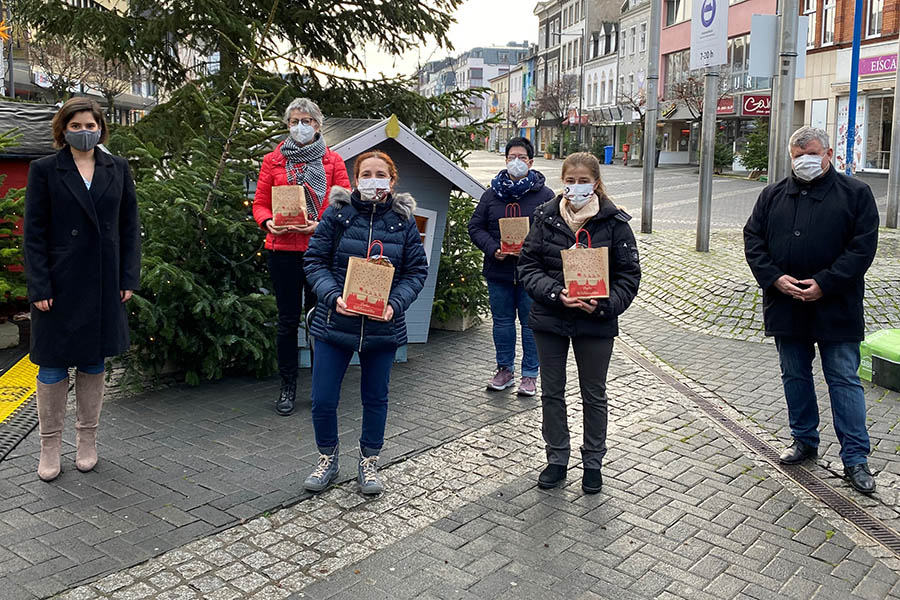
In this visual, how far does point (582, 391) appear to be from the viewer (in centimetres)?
524

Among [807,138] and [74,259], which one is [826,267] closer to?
[807,138]

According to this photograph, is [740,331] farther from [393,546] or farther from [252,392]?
[393,546]

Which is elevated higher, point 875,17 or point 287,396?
point 875,17

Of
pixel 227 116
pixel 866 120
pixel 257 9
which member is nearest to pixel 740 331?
pixel 227 116

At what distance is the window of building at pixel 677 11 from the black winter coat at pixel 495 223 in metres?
49.3

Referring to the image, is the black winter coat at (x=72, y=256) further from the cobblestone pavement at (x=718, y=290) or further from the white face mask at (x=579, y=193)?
the cobblestone pavement at (x=718, y=290)

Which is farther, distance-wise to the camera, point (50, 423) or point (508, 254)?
point (508, 254)

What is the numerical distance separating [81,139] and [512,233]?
10.4 feet

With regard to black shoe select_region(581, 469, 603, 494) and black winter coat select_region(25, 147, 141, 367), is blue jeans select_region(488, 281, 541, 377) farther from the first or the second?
black winter coat select_region(25, 147, 141, 367)

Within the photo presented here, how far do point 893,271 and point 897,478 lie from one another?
19.2 feet

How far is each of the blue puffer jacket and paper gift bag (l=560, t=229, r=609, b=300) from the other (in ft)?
2.59

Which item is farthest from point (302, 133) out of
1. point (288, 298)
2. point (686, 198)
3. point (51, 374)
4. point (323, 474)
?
point (686, 198)

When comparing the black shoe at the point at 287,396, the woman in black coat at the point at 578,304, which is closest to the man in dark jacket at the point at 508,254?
the black shoe at the point at 287,396

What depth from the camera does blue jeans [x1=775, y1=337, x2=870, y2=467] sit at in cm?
532
